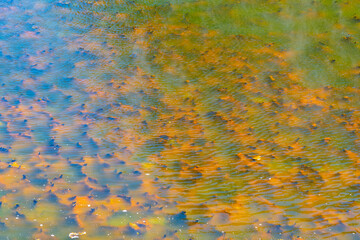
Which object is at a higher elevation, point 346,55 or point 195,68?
point 346,55

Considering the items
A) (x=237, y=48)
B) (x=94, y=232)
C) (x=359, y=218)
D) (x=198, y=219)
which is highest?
(x=237, y=48)

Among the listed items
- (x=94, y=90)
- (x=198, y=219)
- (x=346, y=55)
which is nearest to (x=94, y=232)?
(x=198, y=219)

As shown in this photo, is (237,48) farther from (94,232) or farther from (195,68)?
(94,232)

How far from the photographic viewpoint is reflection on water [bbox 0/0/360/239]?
3618 millimetres

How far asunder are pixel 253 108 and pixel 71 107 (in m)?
2.73

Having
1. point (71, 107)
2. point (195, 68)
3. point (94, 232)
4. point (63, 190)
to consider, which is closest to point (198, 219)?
point (94, 232)

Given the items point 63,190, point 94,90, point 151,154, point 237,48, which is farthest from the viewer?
point 237,48

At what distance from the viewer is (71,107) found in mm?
5180

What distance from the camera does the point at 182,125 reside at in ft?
15.8

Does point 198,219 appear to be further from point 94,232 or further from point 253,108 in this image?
point 253,108

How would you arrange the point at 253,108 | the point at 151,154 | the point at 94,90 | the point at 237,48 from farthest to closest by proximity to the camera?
the point at 237,48, the point at 94,90, the point at 253,108, the point at 151,154

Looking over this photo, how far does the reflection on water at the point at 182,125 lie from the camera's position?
11.9ft

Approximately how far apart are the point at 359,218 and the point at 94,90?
4096 millimetres

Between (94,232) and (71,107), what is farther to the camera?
(71,107)
